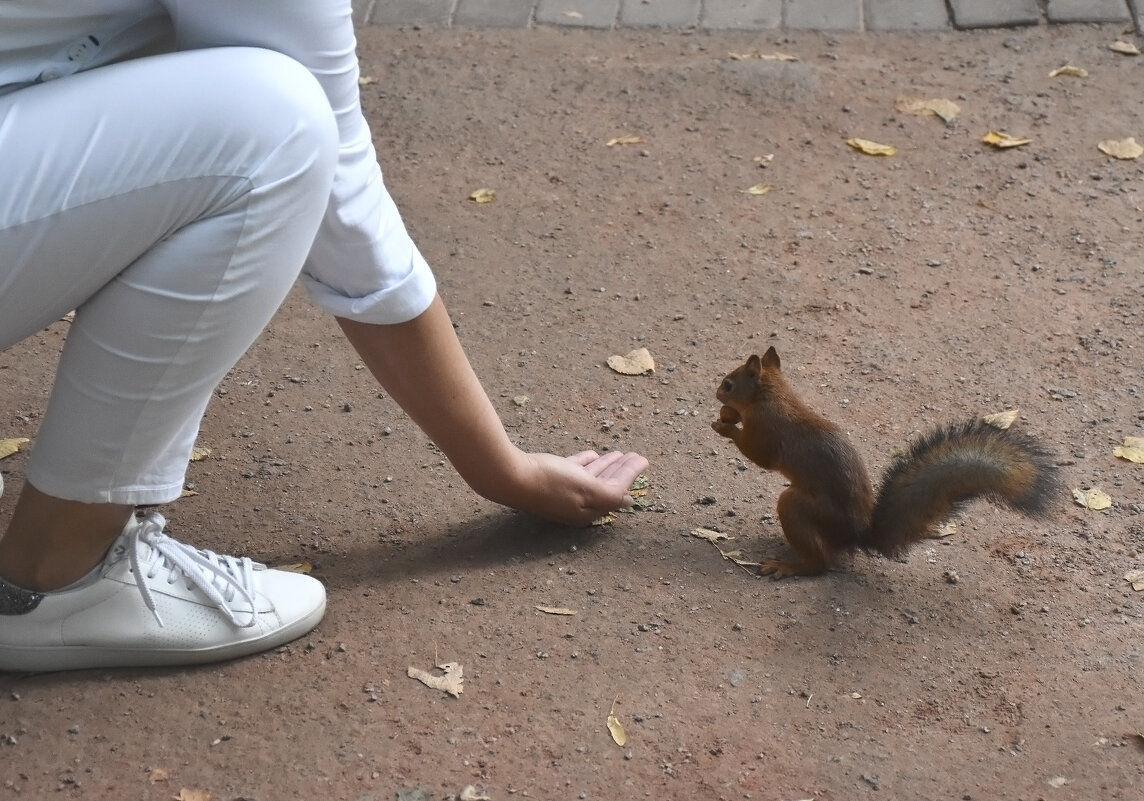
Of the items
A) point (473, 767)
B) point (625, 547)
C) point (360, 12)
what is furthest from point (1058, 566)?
point (360, 12)

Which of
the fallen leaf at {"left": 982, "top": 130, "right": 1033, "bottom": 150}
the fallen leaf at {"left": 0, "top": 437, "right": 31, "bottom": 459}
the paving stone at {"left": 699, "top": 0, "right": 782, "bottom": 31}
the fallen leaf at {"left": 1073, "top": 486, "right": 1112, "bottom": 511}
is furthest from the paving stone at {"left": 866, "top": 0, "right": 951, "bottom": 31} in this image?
the fallen leaf at {"left": 0, "top": 437, "right": 31, "bottom": 459}

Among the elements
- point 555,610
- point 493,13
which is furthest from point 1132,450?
point 493,13

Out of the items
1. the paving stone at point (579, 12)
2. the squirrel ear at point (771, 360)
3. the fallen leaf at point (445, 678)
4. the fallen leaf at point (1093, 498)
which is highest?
the squirrel ear at point (771, 360)

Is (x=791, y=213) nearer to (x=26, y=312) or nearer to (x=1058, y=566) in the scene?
(x=1058, y=566)

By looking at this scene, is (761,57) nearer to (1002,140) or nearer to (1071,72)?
(1002,140)

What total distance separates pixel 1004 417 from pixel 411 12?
3.44 metres

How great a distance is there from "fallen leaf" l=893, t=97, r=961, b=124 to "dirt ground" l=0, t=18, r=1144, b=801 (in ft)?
0.16

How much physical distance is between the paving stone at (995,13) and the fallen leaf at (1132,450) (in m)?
2.73

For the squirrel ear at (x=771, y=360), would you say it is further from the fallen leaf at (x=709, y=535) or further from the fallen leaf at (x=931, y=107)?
the fallen leaf at (x=931, y=107)

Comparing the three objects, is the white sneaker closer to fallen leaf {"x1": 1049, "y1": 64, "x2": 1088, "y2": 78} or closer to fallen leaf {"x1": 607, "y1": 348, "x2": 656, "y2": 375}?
fallen leaf {"x1": 607, "y1": 348, "x2": 656, "y2": 375}

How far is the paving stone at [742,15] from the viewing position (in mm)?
5309

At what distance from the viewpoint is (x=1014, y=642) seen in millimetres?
2443

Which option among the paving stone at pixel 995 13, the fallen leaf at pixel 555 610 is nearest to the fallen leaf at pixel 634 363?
the fallen leaf at pixel 555 610

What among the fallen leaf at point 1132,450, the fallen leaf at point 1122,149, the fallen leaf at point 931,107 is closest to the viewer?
the fallen leaf at point 1132,450
